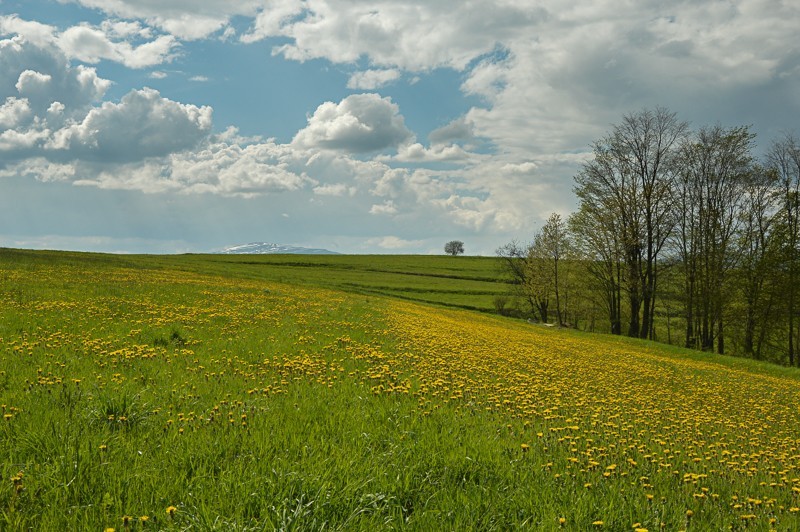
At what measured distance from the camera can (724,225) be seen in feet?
131

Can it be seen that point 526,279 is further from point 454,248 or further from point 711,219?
point 454,248

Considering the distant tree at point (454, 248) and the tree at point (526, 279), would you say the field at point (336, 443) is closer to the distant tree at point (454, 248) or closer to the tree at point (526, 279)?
the tree at point (526, 279)

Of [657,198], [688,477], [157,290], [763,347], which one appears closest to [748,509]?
[688,477]

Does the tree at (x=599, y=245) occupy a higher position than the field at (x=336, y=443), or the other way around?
the tree at (x=599, y=245)

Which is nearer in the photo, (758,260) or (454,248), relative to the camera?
(758,260)

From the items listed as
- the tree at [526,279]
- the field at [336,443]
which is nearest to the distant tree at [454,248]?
the tree at [526,279]

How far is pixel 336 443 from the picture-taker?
495 centimetres

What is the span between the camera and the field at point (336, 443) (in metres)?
3.63

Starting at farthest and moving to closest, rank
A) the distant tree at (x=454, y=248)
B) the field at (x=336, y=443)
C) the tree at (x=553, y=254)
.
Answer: the distant tree at (x=454, y=248), the tree at (x=553, y=254), the field at (x=336, y=443)

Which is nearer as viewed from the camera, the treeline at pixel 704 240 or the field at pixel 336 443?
the field at pixel 336 443

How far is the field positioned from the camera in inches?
143

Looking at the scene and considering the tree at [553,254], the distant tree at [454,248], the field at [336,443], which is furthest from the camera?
the distant tree at [454,248]

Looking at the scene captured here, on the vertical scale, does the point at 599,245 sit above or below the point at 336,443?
above

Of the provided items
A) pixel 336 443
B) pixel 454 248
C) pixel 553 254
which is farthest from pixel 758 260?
pixel 454 248
